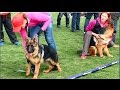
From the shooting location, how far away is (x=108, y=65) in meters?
5.01

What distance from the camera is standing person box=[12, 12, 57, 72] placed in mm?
4281

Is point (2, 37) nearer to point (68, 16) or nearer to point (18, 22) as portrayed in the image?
point (18, 22)

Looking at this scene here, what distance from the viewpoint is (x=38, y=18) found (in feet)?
14.1

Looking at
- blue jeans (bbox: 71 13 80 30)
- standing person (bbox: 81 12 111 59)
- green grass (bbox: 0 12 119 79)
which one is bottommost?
green grass (bbox: 0 12 119 79)

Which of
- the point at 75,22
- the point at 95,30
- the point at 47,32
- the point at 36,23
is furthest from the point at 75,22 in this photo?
the point at 36,23

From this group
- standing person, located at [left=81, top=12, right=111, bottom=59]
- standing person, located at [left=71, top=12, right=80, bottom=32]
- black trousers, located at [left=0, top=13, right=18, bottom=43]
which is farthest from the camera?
standing person, located at [left=71, top=12, right=80, bottom=32]

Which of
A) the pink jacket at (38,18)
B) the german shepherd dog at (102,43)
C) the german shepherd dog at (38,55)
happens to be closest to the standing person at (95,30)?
the german shepherd dog at (102,43)

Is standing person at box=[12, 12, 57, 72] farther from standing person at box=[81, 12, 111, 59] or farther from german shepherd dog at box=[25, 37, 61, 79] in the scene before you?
standing person at box=[81, 12, 111, 59]

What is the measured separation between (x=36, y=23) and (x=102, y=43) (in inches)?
51.2

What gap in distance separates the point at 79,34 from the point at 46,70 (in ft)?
8.33

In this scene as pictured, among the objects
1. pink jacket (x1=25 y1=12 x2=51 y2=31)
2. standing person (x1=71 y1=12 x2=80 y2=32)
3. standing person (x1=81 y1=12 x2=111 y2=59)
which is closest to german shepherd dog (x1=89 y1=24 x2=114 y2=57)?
standing person (x1=81 y1=12 x2=111 y2=59)

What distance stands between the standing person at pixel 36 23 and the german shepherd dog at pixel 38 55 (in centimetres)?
9
